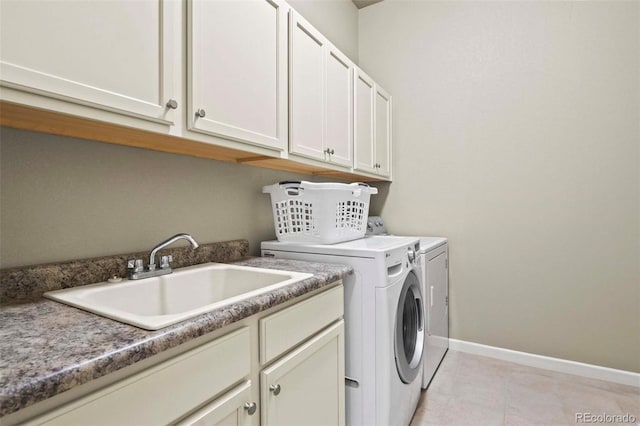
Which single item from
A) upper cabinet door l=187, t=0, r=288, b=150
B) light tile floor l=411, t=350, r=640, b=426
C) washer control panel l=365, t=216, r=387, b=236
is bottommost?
light tile floor l=411, t=350, r=640, b=426

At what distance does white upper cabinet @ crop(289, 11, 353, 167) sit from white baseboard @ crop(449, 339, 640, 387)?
173 centimetres

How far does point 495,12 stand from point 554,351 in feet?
8.16

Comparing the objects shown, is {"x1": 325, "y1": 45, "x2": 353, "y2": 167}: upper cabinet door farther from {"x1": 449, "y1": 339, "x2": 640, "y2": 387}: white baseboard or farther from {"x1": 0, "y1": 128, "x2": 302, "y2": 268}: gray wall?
{"x1": 449, "y1": 339, "x2": 640, "y2": 387}: white baseboard

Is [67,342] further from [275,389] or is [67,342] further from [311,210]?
[311,210]

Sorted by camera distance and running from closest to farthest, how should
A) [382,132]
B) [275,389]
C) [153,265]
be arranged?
1. [275,389]
2. [153,265]
3. [382,132]

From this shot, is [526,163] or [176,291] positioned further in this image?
[526,163]

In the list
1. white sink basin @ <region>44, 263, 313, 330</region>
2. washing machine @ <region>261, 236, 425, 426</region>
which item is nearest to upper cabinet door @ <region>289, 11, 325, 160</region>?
washing machine @ <region>261, 236, 425, 426</region>

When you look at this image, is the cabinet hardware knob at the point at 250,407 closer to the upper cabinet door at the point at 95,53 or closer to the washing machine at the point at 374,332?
the washing machine at the point at 374,332

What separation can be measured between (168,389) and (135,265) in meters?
0.63

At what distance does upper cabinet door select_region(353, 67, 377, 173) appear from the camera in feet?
7.45

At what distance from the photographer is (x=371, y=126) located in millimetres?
2506

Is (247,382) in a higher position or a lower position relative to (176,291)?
lower

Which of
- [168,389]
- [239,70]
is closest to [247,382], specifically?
[168,389]

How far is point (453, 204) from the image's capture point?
8.73 feet
